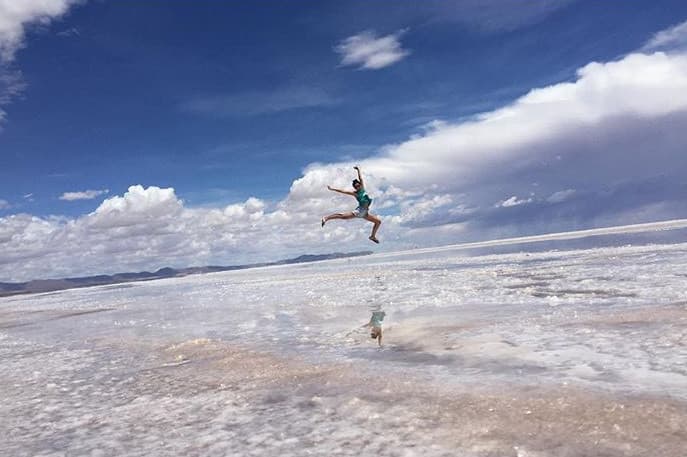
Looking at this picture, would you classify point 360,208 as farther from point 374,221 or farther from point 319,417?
point 319,417

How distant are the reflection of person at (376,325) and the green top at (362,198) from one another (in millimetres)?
6689

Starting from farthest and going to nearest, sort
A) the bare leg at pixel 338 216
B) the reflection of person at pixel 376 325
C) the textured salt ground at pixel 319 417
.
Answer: the bare leg at pixel 338 216
the reflection of person at pixel 376 325
the textured salt ground at pixel 319 417

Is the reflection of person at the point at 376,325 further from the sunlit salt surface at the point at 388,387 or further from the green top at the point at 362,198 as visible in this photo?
the green top at the point at 362,198

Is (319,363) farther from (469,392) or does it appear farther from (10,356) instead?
(10,356)

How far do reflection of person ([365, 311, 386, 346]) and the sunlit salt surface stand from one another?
26cm

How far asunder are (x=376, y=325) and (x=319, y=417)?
802 cm

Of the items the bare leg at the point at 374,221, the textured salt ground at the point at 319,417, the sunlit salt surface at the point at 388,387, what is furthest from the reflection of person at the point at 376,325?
the bare leg at the point at 374,221

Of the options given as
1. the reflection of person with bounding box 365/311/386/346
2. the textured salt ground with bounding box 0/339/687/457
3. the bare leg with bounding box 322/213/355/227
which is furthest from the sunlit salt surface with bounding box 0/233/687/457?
the bare leg with bounding box 322/213/355/227

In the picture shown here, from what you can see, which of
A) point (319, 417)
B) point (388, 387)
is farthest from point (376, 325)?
point (319, 417)

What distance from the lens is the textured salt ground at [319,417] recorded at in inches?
216

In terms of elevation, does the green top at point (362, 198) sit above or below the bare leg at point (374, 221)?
above

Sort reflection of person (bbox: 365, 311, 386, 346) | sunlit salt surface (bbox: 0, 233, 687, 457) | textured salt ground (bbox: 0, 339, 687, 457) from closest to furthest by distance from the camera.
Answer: textured salt ground (bbox: 0, 339, 687, 457), sunlit salt surface (bbox: 0, 233, 687, 457), reflection of person (bbox: 365, 311, 386, 346)

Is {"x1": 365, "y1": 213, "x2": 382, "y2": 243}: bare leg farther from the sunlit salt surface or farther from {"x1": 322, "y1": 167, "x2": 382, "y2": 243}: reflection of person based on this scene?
the sunlit salt surface

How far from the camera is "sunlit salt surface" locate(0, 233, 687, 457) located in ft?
Result: 19.0
